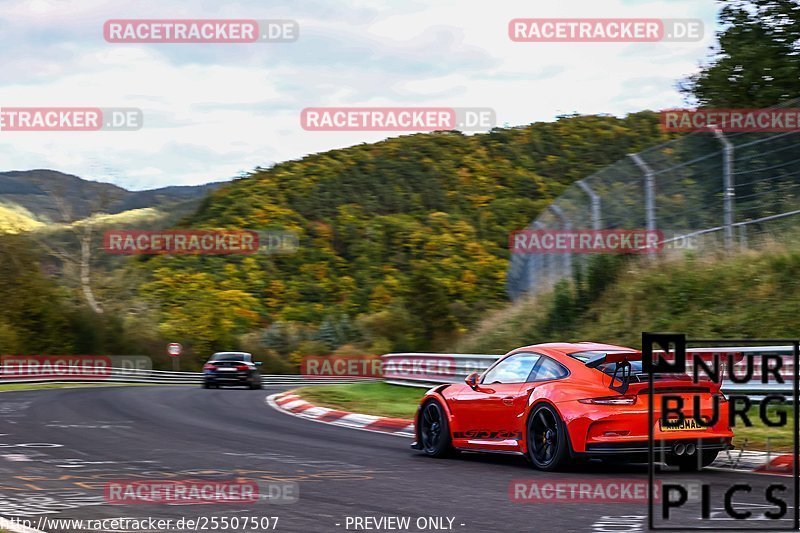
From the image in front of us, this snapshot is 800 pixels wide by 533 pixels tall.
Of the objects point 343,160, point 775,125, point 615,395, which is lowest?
point 615,395

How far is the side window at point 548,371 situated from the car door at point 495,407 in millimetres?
114

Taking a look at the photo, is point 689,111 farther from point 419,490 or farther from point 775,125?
point 419,490

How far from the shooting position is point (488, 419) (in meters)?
11.0

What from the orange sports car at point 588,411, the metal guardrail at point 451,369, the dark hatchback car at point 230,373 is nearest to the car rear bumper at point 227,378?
the dark hatchback car at point 230,373

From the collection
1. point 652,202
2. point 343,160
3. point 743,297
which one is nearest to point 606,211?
point 652,202

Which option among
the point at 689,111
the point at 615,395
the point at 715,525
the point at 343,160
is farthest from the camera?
the point at 343,160

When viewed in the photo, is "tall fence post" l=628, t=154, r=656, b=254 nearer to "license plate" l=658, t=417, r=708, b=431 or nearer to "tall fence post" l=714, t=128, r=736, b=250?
"tall fence post" l=714, t=128, r=736, b=250

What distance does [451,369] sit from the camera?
22.9 metres

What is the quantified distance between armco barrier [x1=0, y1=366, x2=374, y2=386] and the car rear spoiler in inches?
1315

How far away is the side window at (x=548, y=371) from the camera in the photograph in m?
10.3

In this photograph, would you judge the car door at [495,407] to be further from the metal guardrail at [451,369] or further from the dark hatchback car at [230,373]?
the dark hatchback car at [230,373]

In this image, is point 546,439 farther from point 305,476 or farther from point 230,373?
point 230,373

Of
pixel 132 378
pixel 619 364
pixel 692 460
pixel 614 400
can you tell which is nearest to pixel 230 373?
pixel 132 378

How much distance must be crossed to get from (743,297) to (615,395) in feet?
34.7
